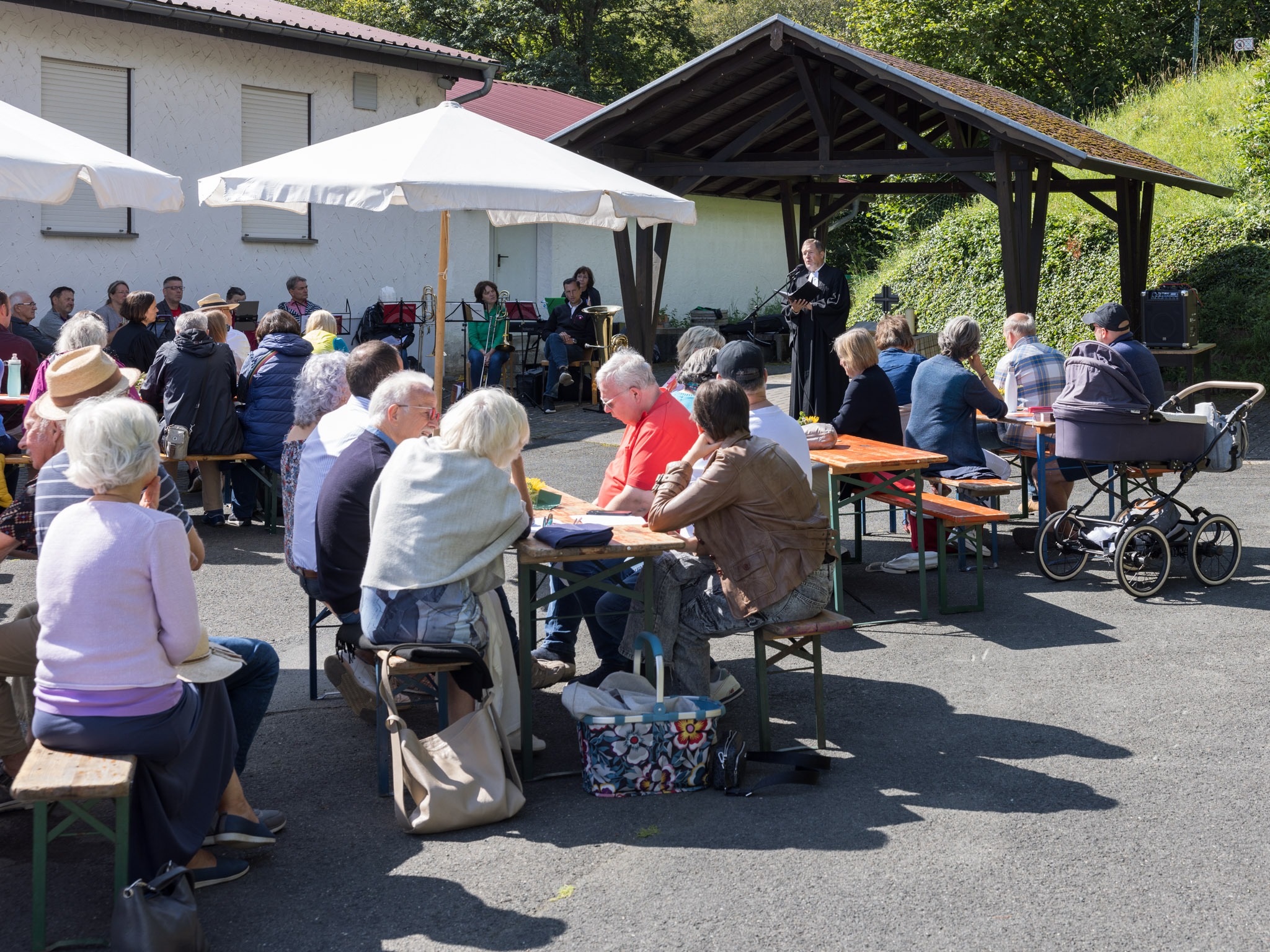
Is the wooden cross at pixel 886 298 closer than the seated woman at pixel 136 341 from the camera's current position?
No

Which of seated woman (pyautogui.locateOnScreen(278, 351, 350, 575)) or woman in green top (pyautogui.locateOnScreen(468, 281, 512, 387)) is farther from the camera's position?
woman in green top (pyautogui.locateOnScreen(468, 281, 512, 387))

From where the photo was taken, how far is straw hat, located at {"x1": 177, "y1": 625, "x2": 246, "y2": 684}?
3.88 m

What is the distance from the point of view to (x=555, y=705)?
5.70m

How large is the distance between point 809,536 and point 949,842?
4.27 feet

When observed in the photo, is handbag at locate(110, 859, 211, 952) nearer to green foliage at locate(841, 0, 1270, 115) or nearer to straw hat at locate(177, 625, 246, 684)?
straw hat at locate(177, 625, 246, 684)

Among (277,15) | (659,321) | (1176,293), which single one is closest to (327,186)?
(277,15)

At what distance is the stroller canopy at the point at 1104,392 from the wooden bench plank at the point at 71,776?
5658 mm

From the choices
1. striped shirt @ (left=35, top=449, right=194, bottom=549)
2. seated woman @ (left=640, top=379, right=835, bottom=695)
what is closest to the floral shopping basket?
seated woman @ (left=640, top=379, right=835, bottom=695)

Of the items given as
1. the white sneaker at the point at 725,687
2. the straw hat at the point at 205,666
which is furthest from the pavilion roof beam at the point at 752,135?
the straw hat at the point at 205,666

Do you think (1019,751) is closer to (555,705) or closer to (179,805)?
(555,705)

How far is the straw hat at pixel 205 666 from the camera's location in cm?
388

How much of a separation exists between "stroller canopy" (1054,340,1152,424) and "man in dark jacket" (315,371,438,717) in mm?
4084

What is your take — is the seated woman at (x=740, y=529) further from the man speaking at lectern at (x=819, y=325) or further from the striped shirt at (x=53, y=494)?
the man speaking at lectern at (x=819, y=325)

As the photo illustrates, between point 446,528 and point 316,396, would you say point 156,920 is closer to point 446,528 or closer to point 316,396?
point 446,528
